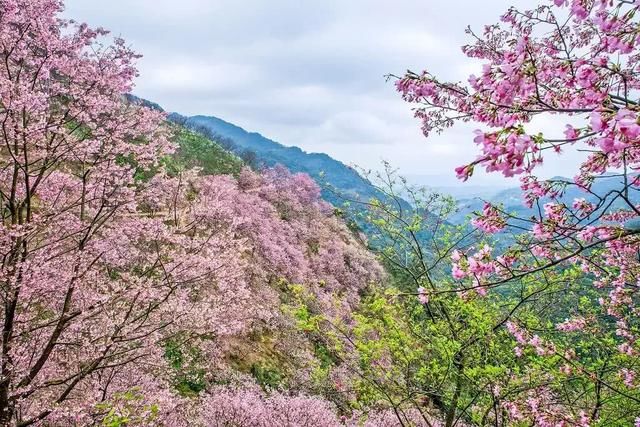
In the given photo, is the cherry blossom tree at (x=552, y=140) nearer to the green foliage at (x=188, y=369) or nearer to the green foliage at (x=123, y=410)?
the green foliage at (x=123, y=410)

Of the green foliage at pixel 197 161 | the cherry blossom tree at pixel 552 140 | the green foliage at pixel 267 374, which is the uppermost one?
the green foliage at pixel 197 161

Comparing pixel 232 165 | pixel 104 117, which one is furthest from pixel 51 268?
pixel 232 165

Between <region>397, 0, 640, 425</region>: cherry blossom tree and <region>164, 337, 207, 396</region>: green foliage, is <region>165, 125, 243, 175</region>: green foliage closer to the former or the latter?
<region>164, 337, 207, 396</region>: green foliage

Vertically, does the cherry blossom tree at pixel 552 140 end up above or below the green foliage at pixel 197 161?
below

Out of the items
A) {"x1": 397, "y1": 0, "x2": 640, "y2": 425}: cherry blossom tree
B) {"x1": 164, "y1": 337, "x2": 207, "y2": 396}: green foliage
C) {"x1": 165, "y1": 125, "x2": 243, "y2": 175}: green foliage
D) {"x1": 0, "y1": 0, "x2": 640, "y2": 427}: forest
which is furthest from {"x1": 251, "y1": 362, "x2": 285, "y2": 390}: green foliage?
{"x1": 165, "y1": 125, "x2": 243, "y2": 175}: green foliage

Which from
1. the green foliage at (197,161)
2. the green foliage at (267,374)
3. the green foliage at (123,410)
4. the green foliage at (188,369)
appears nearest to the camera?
the green foliage at (123,410)

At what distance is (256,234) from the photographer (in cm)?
2752

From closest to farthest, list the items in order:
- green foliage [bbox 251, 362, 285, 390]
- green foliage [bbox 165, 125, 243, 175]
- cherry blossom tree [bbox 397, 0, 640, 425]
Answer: cherry blossom tree [bbox 397, 0, 640, 425]
green foliage [bbox 251, 362, 285, 390]
green foliage [bbox 165, 125, 243, 175]

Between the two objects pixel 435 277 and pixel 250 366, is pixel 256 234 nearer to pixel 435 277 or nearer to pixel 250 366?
pixel 250 366

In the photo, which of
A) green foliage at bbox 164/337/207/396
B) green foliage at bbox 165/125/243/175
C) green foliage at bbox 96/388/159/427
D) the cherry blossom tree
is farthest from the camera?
green foliage at bbox 165/125/243/175

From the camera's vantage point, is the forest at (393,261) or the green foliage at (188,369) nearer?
the forest at (393,261)

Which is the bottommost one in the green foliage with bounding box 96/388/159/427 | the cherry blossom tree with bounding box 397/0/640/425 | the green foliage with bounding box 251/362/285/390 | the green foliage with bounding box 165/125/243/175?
the green foliage with bounding box 251/362/285/390

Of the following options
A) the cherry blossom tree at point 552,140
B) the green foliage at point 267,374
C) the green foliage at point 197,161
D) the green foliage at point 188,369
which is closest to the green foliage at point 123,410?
the cherry blossom tree at point 552,140

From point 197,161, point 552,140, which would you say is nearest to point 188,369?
point 552,140
